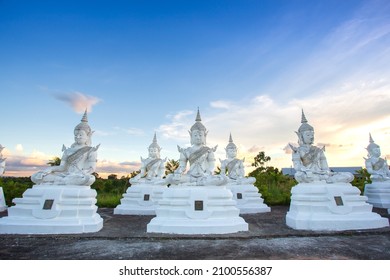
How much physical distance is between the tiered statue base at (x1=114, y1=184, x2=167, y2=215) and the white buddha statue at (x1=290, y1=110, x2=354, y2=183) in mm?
5467

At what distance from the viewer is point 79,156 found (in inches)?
274

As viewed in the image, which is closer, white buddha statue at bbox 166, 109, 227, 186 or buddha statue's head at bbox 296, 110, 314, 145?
white buddha statue at bbox 166, 109, 227, 186

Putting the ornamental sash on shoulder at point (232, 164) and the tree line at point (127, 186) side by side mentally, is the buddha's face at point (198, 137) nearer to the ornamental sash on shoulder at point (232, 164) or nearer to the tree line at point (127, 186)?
the ornamental sash on shoulder at point (232, 164)

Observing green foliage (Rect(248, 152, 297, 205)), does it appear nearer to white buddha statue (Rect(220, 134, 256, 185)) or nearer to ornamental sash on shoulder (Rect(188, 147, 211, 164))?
white buddha statue (Rect(220, 134, 256, 185))

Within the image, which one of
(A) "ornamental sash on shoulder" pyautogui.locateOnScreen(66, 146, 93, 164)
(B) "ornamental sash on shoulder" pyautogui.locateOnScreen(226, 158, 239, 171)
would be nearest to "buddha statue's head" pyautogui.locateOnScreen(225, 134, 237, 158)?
(B) "ornamental sash on shoulder" pyautogui.locateOnScreen(226, 158, 239, 171)

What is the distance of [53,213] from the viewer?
19.6ft

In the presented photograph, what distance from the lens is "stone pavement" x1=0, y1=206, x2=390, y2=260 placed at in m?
4.20

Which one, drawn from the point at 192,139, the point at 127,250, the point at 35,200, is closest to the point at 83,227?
the point at 35,200

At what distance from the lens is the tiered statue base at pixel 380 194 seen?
35.9 ft

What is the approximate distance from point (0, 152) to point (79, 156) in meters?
6.89

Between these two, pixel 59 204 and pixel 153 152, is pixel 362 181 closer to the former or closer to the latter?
pixel 153 152

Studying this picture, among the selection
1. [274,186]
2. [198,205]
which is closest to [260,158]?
[274,186]

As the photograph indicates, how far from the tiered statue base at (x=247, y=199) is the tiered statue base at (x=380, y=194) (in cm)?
507

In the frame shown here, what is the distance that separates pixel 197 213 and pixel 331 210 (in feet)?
11.4
